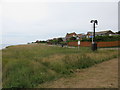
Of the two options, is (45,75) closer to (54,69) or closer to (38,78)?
(38,78)

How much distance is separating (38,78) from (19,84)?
905mm

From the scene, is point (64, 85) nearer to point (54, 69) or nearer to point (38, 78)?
point (38, 78)

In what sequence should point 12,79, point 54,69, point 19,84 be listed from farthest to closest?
point 54,69, point 12,79, point 19,84

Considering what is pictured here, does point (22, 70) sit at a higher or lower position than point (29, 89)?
higher

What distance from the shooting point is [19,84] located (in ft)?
15.6

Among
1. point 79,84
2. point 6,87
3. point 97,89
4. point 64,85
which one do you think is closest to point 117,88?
point 97,89

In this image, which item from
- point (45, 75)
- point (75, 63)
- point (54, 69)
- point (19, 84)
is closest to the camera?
point (19, 84)

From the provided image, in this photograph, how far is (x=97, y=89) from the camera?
4457mm

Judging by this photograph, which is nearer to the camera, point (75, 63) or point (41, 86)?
point (41, 86)

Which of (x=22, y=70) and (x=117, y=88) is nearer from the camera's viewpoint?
(x=117, y=88)

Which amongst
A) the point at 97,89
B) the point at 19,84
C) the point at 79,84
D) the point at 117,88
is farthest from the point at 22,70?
the point at 117,88

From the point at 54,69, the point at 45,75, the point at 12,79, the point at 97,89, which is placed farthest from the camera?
the point at 54,69

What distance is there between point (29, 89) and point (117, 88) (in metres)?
2.93

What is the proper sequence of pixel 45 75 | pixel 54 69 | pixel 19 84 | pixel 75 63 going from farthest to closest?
1. pixel 75 63
2. pixel 54 69
3. pixel 45 75
4. pixel 19 84
